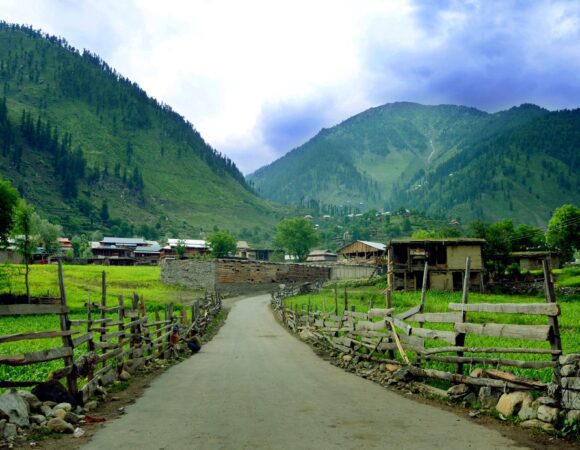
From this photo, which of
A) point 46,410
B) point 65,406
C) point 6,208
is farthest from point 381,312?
point 6,208

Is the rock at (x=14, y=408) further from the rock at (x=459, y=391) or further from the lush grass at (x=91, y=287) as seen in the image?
the lush grass at (x=91, y=287)

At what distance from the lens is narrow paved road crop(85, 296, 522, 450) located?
290 inches

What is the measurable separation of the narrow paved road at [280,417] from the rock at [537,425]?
2.08 feet

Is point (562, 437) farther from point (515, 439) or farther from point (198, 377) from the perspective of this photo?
point (198, 377)

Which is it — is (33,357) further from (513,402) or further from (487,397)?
(513,402)

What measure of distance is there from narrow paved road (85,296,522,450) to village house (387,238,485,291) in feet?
142

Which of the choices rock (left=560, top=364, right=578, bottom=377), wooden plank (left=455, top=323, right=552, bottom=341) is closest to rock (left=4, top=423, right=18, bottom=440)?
wooden plank (left=455, top=323, right=552, bottom=341)

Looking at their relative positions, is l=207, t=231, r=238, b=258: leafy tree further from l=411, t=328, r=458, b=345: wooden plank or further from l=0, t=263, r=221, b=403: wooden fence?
l=411, t=328, r=458, b=345: wooden plank

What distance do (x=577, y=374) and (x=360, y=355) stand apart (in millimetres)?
8963

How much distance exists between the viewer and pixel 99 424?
349 inches

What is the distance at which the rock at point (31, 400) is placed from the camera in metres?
8.65

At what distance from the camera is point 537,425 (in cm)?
797

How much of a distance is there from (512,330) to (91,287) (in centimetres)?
5443

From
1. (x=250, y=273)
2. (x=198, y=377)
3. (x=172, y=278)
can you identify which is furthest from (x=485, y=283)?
(x=198, y=377)
